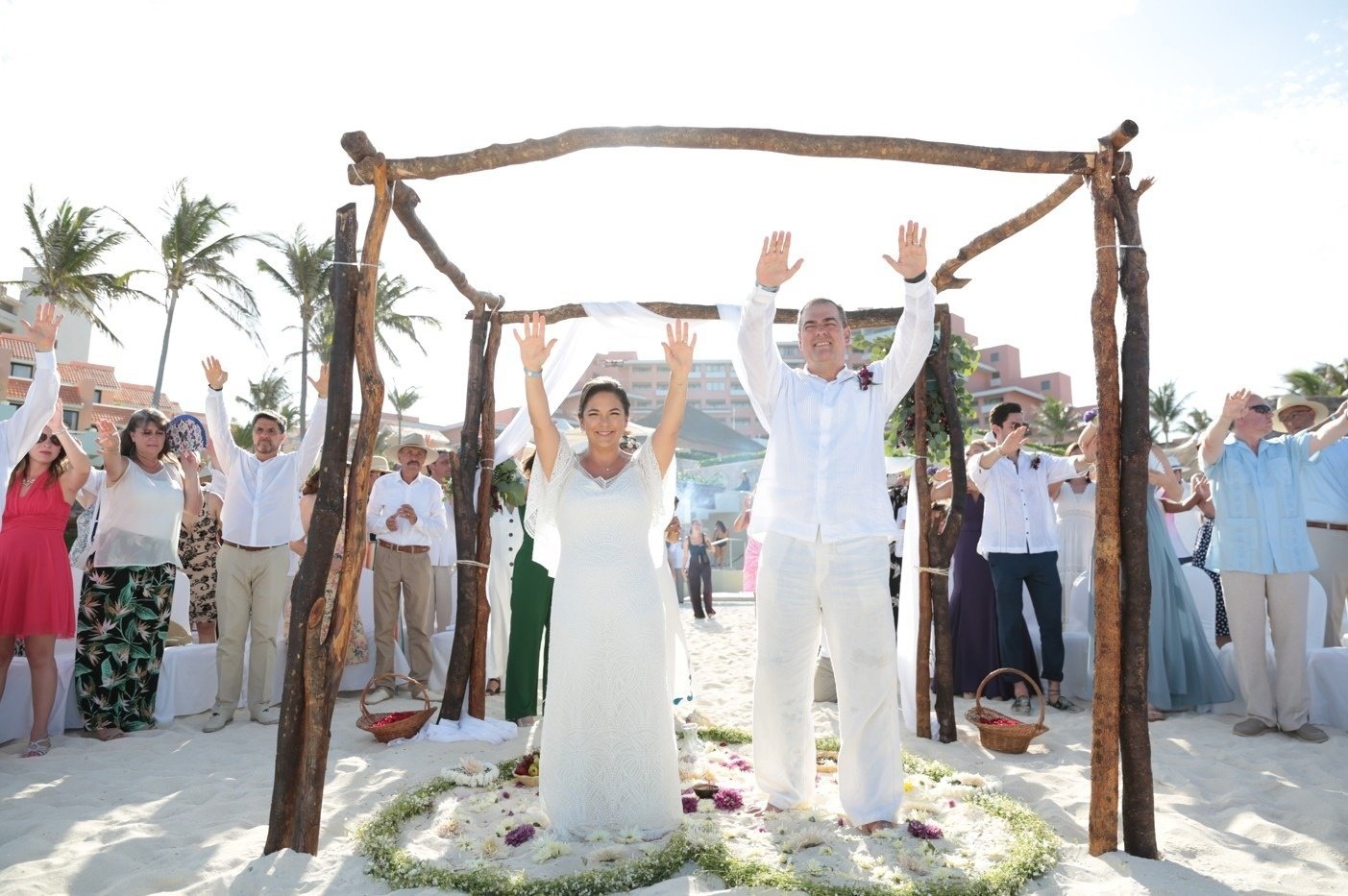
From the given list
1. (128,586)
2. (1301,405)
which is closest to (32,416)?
(128,586)

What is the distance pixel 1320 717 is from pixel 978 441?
308cm

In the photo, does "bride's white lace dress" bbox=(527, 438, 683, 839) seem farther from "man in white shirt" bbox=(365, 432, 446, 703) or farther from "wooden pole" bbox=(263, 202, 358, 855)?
"man in white shirt" bbox=(365, 432, 446, 703)

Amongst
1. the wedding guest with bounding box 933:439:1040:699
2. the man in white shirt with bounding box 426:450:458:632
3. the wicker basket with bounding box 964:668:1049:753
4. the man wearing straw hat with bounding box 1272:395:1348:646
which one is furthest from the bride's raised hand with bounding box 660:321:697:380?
the man in white shirt with bounding box 426:450:458:632

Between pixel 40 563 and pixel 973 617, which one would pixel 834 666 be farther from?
pixel 40 563

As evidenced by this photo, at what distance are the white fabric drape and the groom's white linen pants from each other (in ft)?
5.23

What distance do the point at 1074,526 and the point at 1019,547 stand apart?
1711mm

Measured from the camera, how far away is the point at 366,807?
4156 millimetres

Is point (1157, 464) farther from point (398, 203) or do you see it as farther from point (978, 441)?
point (398, 203)

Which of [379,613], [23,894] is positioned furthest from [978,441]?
[23,894]

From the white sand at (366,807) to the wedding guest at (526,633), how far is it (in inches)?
17.2

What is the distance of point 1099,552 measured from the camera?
3.56m

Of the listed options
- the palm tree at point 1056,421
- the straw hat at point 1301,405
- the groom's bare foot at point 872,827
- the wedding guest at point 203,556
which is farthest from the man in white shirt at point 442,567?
the palm tree at point 1056,421

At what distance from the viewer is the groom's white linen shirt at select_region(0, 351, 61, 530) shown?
177 inches

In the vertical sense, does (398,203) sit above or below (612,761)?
above
